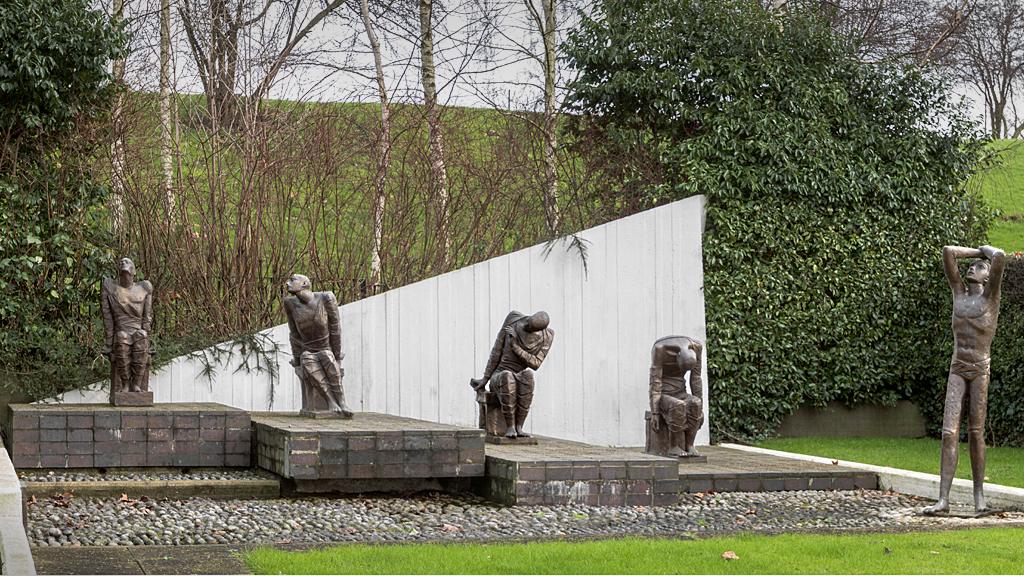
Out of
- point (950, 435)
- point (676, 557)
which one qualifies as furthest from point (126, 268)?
point (950, 435)

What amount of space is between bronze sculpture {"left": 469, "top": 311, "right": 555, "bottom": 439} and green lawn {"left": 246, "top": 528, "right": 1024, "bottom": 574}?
3279mm

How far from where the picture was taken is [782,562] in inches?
240

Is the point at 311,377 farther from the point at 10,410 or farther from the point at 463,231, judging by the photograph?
the point at 463,231

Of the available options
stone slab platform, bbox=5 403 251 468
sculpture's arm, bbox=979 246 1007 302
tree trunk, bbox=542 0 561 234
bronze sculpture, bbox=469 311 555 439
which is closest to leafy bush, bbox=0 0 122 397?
stone slab platform, bbox=5 403 251 468

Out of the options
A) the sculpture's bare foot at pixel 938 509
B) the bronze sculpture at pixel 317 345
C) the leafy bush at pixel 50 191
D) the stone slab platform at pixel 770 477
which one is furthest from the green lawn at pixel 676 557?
the leafy bush at pixel 50 191

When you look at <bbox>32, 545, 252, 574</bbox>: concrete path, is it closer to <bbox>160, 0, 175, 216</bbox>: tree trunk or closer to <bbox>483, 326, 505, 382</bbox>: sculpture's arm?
<bbox>483, 326, 505, 382</bbox>: sculpture's arm

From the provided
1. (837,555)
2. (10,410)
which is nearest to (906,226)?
(837,555)

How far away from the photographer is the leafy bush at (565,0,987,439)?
1339cm

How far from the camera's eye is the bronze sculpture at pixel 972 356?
8102mm

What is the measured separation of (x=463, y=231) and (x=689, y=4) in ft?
11.7

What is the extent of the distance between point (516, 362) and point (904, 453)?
4426 mm

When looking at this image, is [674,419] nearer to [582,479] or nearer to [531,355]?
[531,355]

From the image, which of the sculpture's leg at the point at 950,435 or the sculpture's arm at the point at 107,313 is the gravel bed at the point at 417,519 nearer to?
the sculpture's leg at the point at 950,435

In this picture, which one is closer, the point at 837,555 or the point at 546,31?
the point at 837,555
